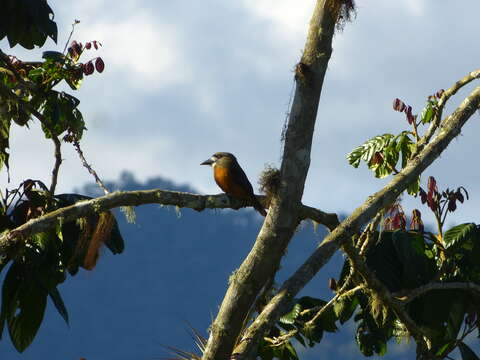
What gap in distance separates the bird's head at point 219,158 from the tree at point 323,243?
1.00m

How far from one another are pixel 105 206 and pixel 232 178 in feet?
5.72

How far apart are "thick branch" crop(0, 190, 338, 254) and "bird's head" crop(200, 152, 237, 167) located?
5.49 feet

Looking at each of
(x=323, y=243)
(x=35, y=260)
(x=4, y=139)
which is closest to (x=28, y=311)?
(x=35, y=260)

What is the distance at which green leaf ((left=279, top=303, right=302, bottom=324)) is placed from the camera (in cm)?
689

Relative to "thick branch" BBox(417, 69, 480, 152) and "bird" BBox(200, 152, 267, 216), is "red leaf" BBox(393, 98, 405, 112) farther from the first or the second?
"bird" BBox(200, 152, 267, 216)

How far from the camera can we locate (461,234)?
684 centimetres

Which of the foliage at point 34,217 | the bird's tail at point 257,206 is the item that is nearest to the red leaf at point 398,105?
the bird's tail at point 257,206

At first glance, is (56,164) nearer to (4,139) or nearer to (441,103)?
(4,139)

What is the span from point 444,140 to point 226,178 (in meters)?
1.59

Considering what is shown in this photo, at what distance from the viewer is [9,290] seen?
5.94 m

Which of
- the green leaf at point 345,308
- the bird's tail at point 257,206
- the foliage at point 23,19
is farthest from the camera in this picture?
the green leaf at point 345,308

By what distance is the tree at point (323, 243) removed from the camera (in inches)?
213

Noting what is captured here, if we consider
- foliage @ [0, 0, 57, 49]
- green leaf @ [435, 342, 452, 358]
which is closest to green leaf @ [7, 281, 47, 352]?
foliage @ [0, 0, 57, 49]

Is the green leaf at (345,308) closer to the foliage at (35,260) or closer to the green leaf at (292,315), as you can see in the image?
the green leaf at (292,315)
